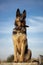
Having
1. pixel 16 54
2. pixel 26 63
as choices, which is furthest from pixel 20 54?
pixel 26 63

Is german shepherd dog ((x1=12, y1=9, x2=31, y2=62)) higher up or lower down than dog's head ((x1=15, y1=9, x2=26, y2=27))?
lower down

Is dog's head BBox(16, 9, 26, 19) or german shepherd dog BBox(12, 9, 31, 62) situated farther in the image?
dog's head BBox(16, 9, 26, 19)

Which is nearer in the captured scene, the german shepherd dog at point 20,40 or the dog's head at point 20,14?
the german shepherd dog at point 20,40

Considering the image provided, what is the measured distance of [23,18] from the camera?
51.4ft

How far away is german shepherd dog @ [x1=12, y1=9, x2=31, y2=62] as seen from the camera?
1527 cm

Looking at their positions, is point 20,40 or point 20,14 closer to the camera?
point 20,40

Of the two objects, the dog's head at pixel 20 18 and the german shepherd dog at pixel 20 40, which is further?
the dog's head at pixel 20 18

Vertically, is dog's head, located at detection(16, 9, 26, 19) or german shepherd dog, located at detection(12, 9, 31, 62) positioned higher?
dog's head, located at detection(16, 9, 26, 19)

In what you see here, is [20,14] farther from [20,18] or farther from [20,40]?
[20,40]

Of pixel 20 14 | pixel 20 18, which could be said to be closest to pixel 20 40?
pixel 20 18

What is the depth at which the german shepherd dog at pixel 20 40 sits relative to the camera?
50.1ft

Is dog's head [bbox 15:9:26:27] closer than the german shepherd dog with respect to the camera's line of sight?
No

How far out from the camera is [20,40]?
15266mm

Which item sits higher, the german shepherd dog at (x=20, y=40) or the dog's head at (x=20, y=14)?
the dog's head at (x=20, y=14)
